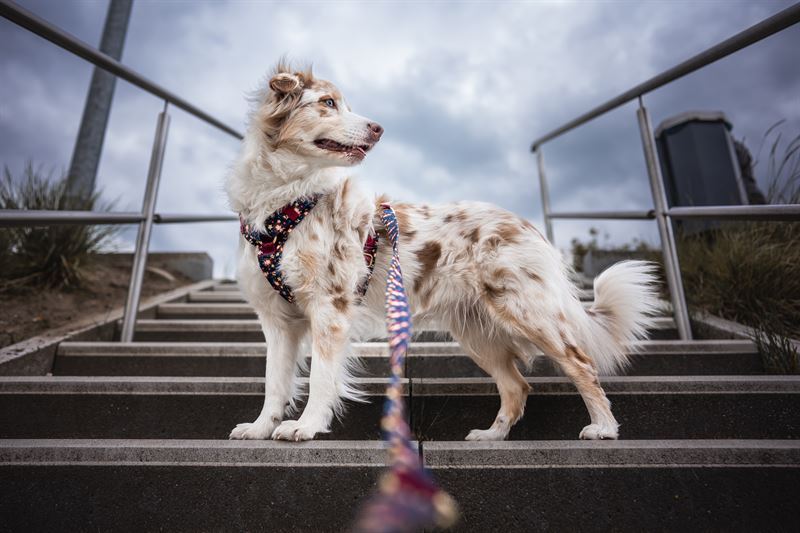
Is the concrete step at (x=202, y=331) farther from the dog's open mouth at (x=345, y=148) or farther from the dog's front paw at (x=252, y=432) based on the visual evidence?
the dog's open mouth at (x=345, y=148)

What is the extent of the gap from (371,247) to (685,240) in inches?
123

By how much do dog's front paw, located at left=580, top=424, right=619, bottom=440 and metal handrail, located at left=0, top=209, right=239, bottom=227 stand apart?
2.44 m

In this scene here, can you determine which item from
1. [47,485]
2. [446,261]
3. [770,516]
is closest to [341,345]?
[446,261]

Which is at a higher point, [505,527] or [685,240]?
[685,240]

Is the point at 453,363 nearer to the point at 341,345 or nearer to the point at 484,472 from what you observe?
the point at 341,345

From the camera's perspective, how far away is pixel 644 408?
71.2 inches

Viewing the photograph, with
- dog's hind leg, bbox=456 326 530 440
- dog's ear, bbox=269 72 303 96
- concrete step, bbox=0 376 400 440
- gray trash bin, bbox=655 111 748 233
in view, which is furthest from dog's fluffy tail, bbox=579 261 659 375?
gray trash bin, bbox=655 111 748 233

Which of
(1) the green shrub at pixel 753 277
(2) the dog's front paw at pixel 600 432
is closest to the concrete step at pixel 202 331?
(2) the dog's front paw at pixel 600 432

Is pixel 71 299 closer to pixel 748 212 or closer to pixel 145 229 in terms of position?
pixel 145 229

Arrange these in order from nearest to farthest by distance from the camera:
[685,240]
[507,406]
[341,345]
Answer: [341,345], [507,406], [685,240]

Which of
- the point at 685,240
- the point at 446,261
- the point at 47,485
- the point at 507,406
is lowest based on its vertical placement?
the point at 47,485

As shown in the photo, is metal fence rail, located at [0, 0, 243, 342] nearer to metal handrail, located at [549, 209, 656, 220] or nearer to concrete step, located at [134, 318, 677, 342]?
concrete step, located at [134, 318, 677, 342]

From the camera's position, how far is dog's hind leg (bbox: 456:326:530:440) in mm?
1831

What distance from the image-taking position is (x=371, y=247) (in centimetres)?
192
